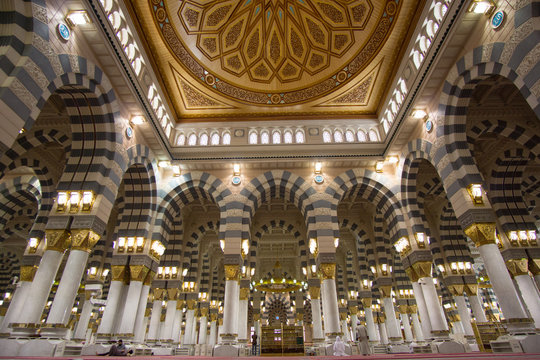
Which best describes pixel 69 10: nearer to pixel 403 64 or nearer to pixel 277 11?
pixel 277 11

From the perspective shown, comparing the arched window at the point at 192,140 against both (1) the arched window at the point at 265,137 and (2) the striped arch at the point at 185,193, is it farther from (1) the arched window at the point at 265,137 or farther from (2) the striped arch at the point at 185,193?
(1) the arched window at the point at 265,137

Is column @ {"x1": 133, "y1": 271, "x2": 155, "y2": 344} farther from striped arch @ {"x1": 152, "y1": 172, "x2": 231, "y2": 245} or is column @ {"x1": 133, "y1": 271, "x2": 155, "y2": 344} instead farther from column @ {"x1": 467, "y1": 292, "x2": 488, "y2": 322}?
column @ {"x1": 467, "y1": 292, "x2": 488, "y2": 322}

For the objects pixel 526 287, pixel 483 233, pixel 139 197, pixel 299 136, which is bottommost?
pixel 526 287

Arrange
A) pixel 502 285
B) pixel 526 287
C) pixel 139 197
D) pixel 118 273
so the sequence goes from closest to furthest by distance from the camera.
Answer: pixel 502 285 < pixel 526 287 < pixel 118 273 < pixel 139 197

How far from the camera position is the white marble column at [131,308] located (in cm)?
891

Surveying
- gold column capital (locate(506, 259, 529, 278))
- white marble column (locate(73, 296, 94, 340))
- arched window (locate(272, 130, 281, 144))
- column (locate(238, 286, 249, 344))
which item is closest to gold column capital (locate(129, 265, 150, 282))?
white marble column (locate(73, 296, 94, 340))

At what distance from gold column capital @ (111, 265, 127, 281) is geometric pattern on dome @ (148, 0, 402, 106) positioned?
7.37 m

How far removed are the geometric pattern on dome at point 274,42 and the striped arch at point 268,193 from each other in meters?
3.40

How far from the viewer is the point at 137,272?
31.9 ft

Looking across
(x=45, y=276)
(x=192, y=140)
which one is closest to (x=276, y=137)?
(x=192, y=140)

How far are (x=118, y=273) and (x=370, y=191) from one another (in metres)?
9.55

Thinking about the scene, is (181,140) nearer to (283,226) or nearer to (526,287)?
(283,226)

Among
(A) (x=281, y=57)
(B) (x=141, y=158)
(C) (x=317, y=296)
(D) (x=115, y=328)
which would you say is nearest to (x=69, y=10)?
(B) (x=141, y=158)

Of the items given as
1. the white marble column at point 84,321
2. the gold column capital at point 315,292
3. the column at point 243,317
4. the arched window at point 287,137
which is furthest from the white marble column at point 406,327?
the white marble column at point 84,321
